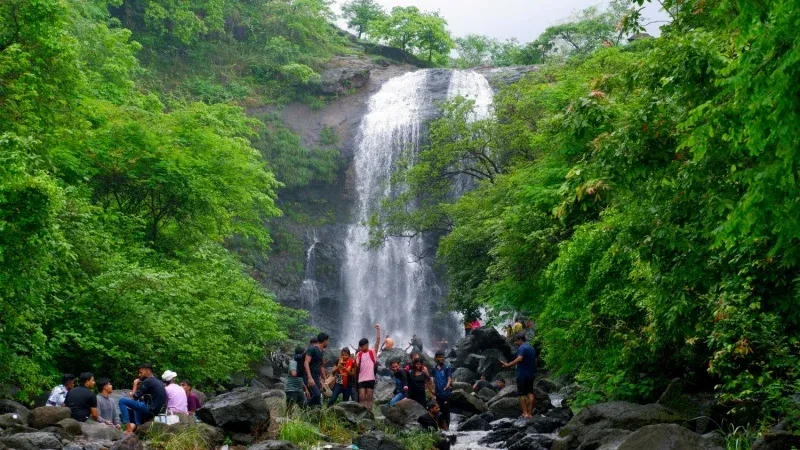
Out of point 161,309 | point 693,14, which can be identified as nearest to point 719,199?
point 693,14

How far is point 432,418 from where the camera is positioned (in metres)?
15.5

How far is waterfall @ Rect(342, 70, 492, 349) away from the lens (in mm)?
44281

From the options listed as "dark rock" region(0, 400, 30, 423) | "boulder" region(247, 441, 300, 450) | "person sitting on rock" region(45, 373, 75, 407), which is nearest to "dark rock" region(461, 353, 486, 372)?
"person sitting on rock" region(45, 373, 75, 407)

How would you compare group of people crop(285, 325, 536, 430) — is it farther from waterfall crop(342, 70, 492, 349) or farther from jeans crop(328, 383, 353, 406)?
waterfall crop(342, 70, 492, 349)

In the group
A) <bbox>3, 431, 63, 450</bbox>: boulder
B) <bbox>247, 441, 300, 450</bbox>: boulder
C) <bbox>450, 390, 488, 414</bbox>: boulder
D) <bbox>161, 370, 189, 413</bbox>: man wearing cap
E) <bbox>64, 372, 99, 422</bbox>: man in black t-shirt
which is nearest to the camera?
<bbox>3, 431, 63, 450</bbox>: boulder

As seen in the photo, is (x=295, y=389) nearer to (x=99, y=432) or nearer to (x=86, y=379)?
(x=86, y=379)

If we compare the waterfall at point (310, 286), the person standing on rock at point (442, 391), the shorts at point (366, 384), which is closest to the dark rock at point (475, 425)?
the person standing on rock at point (442, 391)

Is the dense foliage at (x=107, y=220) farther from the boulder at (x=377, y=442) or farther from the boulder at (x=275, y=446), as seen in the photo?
the boulder at (x=377, y=442)

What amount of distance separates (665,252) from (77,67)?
1378cm

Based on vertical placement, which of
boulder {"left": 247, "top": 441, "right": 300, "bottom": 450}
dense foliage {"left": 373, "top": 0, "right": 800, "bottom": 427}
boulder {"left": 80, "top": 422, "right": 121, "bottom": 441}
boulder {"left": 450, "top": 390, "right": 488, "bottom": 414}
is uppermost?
dense foliage {"left": 373, "top": 0, "right": 800, "bottom": 427}

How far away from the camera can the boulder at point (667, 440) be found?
377 inches

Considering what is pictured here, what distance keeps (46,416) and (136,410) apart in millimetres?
1411

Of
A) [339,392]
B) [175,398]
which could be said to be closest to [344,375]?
[339,392]

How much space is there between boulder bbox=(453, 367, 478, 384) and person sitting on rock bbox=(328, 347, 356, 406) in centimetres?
1099
